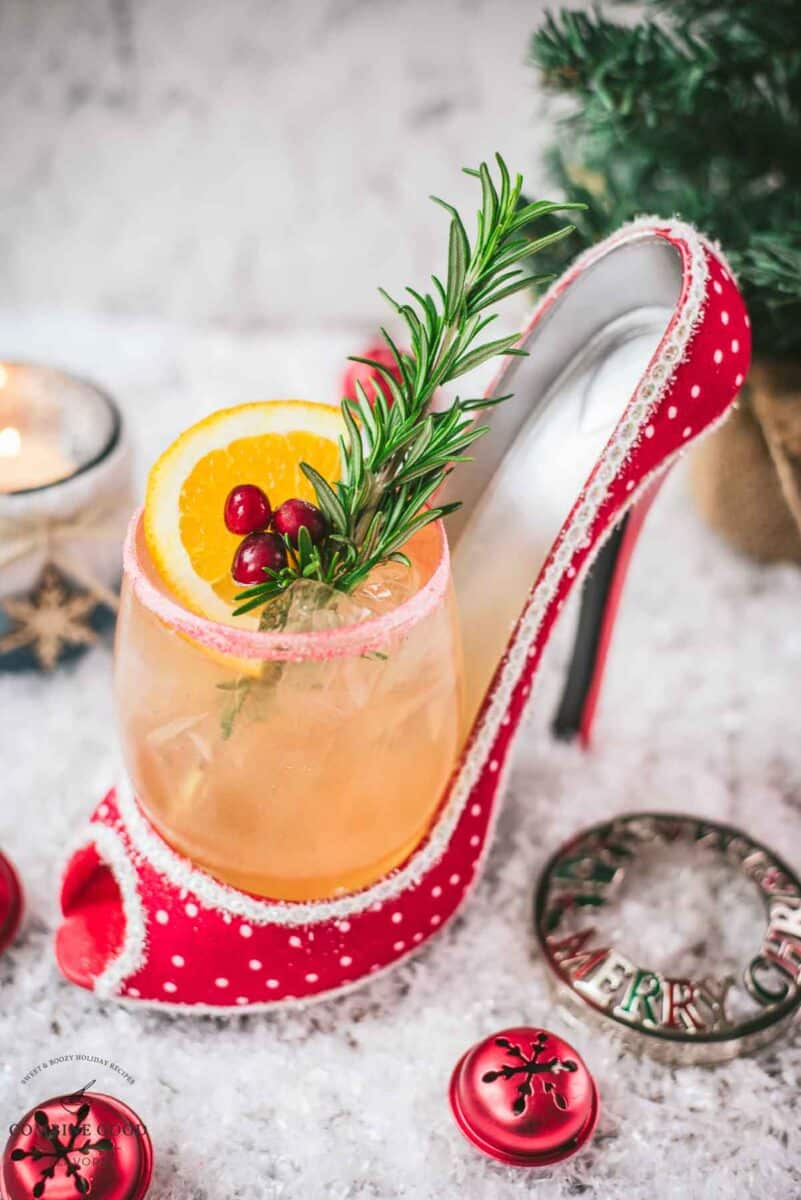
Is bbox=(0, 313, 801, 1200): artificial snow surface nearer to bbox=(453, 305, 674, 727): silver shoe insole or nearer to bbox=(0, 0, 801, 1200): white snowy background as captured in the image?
bbox=(0, 0, 801, 1200): white snowy background

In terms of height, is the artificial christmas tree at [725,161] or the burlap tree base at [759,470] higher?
the artificial christmas tree at [725,161]

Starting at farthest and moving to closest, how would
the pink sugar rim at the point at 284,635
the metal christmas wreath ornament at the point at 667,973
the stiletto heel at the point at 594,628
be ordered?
the stiletto heel at the point at 594,628 → the metal christmas wreath ornament at the point at 667,973 → the pink sugar rim at the point at 284,635

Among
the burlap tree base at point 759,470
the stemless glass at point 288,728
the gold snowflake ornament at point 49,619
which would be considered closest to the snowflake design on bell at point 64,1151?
the stemless glass at point 288,728

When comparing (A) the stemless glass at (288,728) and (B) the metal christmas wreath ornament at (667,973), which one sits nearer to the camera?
(A) the stemless glass at (288,728)

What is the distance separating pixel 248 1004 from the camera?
1.96 feet

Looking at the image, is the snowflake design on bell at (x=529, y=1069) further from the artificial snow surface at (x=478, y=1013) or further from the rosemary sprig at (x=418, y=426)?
the rosemary sprig at (x=418, y=426)

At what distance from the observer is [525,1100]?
21.4 inches

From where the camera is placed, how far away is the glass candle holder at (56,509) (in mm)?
768

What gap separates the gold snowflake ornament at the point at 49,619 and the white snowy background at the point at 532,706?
0.04 meters

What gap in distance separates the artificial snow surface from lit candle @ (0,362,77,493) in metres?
0.14

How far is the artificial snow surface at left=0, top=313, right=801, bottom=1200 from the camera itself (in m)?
0.56

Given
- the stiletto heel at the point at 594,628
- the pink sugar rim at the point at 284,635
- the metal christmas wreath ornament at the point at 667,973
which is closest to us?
the pink sugar rim at the point at 284,635

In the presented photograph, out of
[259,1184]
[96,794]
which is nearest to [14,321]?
[96,794]

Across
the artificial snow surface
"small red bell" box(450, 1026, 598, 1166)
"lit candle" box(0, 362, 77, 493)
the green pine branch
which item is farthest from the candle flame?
"small red bell" box(450, 1026, 598, 1166)
